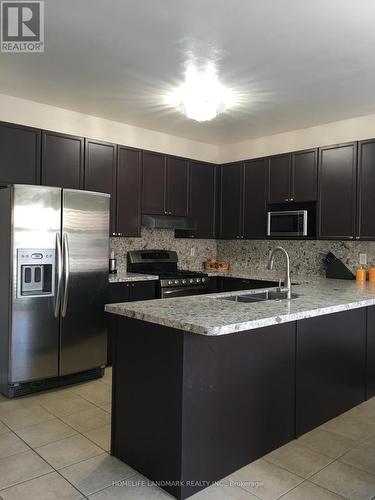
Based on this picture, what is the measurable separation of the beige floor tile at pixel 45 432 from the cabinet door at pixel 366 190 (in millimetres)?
3220

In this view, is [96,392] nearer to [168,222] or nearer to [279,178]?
[168,222]

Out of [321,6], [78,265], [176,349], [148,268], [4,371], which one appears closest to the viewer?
[176,349]

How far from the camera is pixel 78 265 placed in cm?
374

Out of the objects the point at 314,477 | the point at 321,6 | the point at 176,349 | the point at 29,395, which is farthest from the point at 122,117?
the point at 314,477

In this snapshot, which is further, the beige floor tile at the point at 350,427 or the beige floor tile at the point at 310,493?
the beige floor tile at the point at 350,427

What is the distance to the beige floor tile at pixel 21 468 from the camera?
2.21m

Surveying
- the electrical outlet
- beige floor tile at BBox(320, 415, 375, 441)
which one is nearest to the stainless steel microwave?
the electrical outlet

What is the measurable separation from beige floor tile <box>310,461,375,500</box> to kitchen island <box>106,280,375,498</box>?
34 centimetres

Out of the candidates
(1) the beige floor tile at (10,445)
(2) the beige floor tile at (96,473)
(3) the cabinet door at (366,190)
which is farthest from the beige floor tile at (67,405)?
(3) the cabinet door at (366,190)

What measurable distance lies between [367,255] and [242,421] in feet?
9.29

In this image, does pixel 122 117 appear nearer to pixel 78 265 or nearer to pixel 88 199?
pixel 88 199

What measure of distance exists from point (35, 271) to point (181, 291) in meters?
1.70

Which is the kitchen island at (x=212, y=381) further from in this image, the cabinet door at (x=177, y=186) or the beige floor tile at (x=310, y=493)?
the cabinet door at (x=177, y=186)

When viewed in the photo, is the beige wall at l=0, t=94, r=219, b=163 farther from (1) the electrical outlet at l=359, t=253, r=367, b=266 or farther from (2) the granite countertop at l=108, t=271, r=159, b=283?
(1) the electrical outlet at l=359, t=253, r=367, b=266
